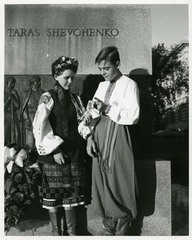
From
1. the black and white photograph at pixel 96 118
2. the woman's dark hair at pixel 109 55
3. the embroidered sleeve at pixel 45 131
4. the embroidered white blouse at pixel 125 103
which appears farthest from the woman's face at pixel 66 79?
the embroidered white blouse at pixel 125 103

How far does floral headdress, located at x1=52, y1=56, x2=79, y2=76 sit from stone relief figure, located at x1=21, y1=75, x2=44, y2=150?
0.28 meters

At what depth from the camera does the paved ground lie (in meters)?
4.52

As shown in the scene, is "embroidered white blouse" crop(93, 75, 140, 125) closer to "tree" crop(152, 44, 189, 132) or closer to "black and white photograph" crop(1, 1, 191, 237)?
"black and white photograph" crop(1, 1, 191, 237)

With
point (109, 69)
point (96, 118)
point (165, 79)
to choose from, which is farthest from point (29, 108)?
point (165, 79)

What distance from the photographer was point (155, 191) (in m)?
4.49

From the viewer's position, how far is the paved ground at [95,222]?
452 cm

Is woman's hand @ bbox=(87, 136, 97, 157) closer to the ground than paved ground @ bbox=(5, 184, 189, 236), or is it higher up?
higher up

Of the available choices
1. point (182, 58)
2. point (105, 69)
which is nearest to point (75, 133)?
point (105, 69)

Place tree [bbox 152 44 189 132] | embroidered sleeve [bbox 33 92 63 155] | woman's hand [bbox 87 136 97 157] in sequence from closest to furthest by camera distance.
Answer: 1. embroidered sleeve [bbox 33 92 63 155]
2. woman's hand [bbox 87 136 97 157]
3. tree [bbox 152 44 189 132]

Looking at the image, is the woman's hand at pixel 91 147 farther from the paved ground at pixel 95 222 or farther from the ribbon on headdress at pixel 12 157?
the ribbon on headdress at pixel 12 157

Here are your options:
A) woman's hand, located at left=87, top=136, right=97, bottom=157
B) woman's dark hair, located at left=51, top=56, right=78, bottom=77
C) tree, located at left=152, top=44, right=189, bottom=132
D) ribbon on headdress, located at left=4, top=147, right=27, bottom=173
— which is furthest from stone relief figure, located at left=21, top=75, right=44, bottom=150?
tree, located at left=152, top=44, right=189, bottom=132

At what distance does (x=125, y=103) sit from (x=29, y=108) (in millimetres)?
1413

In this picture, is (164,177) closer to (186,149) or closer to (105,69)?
(186,149)

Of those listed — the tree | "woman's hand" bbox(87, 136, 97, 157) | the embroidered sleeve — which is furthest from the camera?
the tree
